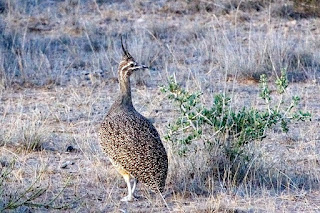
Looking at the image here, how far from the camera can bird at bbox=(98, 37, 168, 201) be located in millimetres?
5898

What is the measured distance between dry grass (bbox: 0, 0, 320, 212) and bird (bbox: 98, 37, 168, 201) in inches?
9.9

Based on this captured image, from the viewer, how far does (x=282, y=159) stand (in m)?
7.20

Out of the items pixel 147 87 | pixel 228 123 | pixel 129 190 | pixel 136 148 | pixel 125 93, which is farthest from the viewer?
pixel 147 87

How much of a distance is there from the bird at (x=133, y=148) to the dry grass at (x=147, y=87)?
0.82 ft

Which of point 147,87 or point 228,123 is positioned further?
point 147,87

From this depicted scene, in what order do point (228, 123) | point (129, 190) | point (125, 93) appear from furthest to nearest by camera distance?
point (228, 123) → point (125, 93) → point (129, 190)

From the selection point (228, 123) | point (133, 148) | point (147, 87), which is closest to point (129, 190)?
point (133, 148)

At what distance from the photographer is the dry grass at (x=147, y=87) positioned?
21.0 feet

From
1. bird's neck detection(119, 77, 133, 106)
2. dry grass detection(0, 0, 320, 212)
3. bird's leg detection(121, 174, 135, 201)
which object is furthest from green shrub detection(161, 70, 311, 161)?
bird's leg detection(121, 174, 135, 201)

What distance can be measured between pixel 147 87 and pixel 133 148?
4.34 metres

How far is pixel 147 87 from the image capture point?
405 inches

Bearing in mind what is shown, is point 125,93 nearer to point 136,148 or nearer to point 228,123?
point 136,148

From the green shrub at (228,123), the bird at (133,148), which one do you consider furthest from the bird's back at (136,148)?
the green shrub at (228,123)

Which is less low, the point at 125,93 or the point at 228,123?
the point at 125,93
